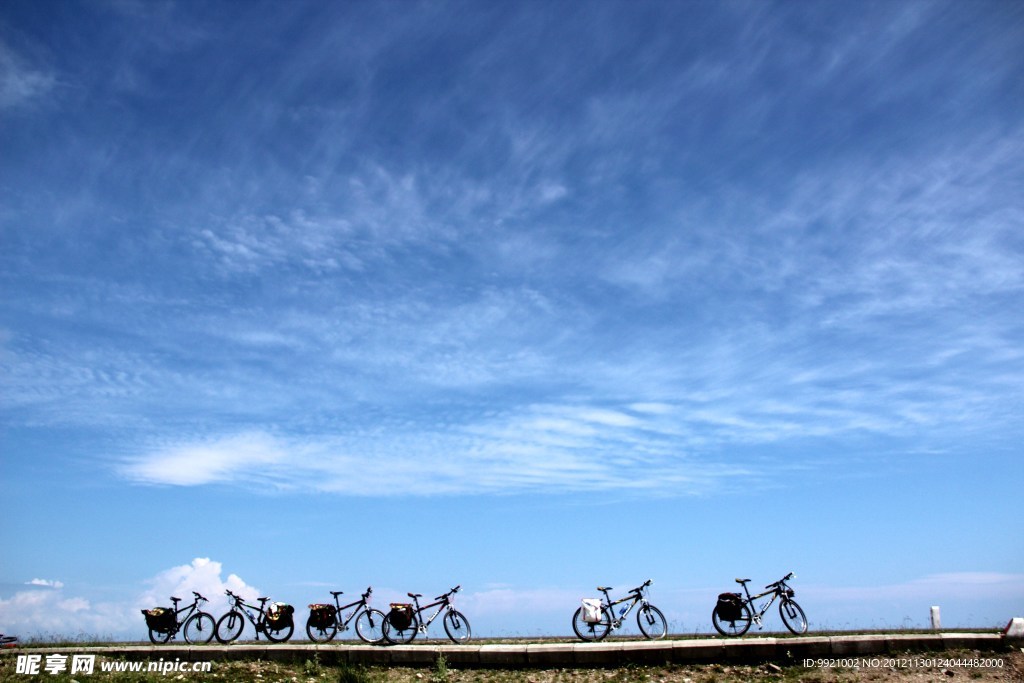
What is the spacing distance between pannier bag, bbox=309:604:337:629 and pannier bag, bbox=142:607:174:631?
15.2 ft

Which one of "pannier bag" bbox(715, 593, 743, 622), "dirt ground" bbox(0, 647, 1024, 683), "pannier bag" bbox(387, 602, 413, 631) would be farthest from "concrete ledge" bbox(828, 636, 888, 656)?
"pannier bag" bbox(387, 602, 413, 631)

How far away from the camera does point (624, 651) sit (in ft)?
55.5

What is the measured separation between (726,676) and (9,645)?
20.9 m

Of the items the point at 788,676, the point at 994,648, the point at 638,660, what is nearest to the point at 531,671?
the point at 638,660

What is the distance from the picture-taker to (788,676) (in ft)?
51.7

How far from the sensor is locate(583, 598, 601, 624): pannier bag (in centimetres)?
1948

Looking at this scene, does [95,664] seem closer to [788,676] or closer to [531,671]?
[531,671]

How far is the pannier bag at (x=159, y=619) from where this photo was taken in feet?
70.6

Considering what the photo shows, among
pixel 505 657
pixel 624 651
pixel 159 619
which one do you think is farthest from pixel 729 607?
pixel 159 619

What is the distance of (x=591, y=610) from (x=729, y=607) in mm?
3735

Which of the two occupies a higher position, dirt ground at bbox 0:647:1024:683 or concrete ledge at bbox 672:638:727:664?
concrete ledge at bbox 672:638:727:664

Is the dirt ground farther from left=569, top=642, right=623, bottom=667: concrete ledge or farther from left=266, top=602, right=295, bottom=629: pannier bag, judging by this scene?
left=266, top=602, right=295, bottom=629: pannier bag

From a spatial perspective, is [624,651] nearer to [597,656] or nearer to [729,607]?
[597,656]

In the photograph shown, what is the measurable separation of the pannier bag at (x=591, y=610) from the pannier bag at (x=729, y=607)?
10.6 feet
